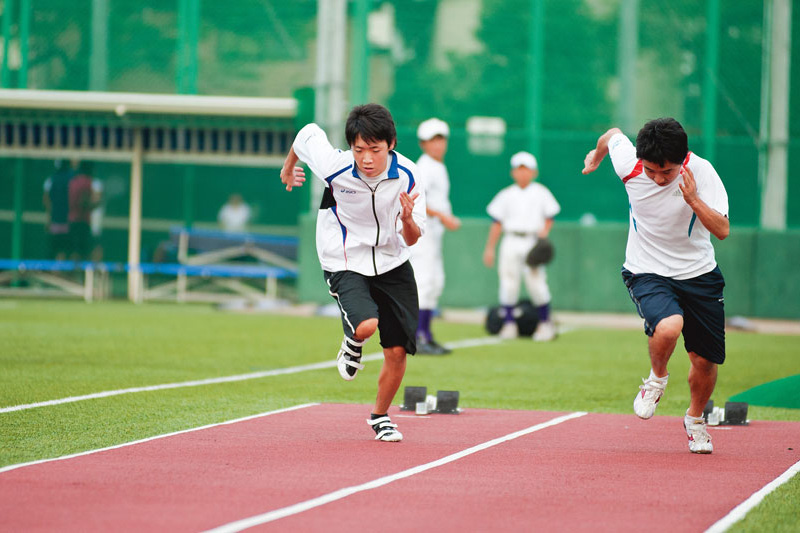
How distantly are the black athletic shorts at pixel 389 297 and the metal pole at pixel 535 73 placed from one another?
1467 cm

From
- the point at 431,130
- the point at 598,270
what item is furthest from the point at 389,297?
the point at 598,270

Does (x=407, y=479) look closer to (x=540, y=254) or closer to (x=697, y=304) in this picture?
(x=697, y=304)

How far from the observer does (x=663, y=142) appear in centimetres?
687

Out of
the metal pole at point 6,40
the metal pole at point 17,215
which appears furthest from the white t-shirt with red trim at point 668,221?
the metal pole at point 17,215

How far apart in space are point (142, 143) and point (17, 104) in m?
2.38

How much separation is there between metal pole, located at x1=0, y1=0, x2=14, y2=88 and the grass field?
654 cm

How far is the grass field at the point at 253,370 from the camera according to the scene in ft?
25.4

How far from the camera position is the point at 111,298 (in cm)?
2383

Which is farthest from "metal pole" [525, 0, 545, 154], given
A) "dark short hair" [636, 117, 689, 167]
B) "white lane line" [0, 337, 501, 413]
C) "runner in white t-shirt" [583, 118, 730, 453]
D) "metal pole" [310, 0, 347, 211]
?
"dark short hair" [636, 117, 689, 167]

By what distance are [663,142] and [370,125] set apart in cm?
167

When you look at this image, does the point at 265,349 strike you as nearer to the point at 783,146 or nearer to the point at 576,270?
the point at 576,270

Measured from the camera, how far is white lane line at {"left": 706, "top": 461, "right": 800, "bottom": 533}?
5160mm

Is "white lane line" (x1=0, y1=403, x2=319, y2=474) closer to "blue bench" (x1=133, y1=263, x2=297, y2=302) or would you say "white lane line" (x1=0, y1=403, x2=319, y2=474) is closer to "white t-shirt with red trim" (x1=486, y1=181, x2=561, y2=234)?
"white t-shirt with red trim" (x1=486, y1=181, x2=561, y2=234)

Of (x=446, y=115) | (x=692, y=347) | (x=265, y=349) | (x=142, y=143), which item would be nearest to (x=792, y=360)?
(x=265, y=349)
